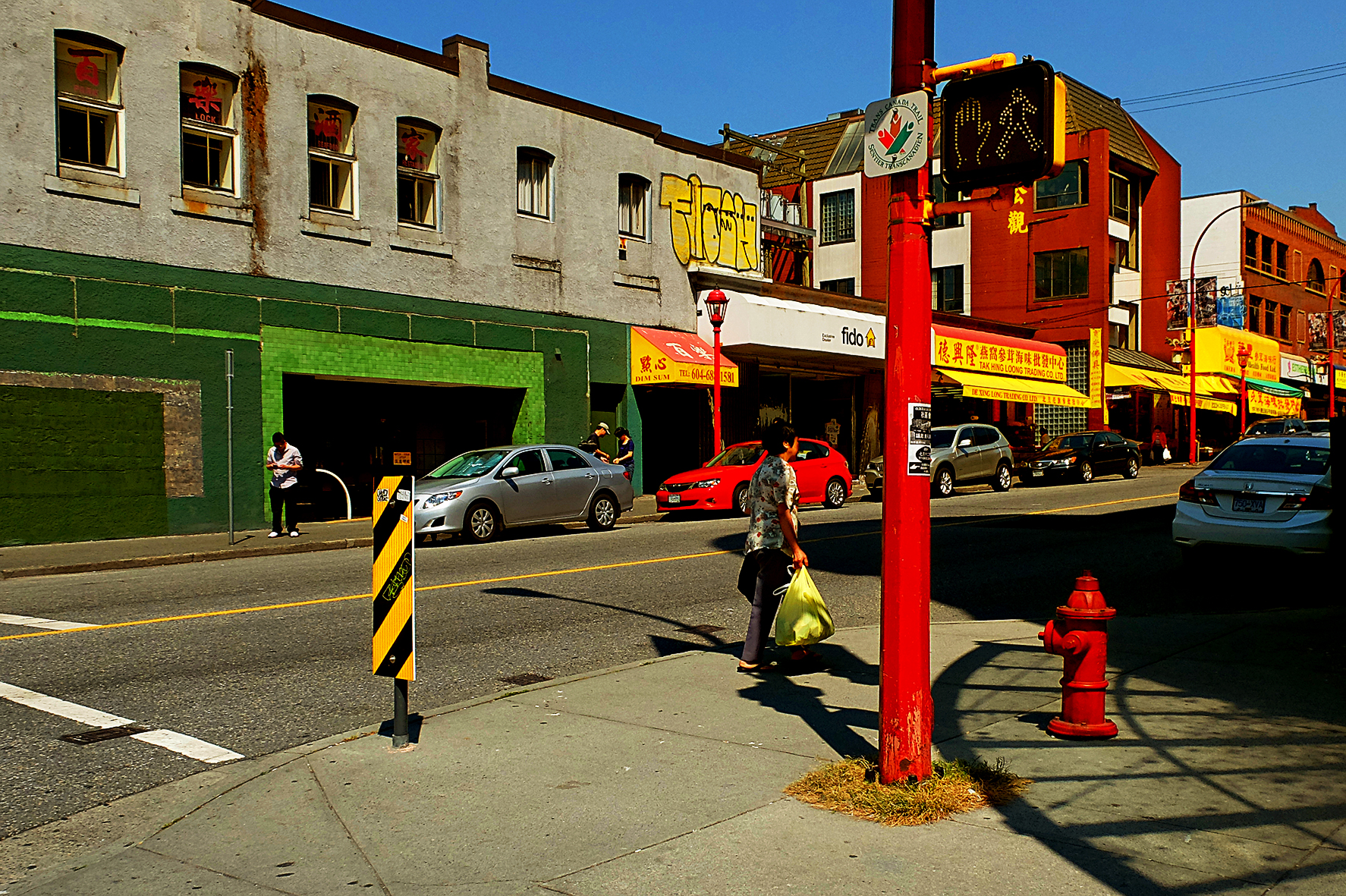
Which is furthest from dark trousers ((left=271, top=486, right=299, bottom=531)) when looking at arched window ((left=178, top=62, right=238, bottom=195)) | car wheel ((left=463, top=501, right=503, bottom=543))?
arched window ((left=178, top=62, right=238, bottom=195))

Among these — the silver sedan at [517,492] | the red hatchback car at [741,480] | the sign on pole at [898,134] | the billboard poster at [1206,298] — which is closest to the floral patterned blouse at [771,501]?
the sign on pole at [898,134]

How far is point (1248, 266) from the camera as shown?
2244 inches

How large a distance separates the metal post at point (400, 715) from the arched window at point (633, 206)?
2137cm

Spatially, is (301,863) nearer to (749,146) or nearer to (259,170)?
(259,170)

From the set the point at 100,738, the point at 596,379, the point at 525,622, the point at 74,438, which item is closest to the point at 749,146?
the point at 596,379

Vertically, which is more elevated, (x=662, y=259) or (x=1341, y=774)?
(x=662, y=259)

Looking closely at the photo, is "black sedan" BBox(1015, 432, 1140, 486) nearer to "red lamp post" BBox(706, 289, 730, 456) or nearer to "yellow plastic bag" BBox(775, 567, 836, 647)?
"red lamp post" BBox(706, 289, 730, 456)

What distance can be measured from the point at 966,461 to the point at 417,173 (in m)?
14.2

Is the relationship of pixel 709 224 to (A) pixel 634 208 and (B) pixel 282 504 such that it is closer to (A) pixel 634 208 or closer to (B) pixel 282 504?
(A) pixel 634 208

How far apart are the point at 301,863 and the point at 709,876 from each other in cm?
164

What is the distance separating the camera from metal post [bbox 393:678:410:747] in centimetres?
605

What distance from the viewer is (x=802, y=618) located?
7730 mm

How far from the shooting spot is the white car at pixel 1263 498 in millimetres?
11875

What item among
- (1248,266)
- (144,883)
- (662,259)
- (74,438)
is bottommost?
(144,883)
